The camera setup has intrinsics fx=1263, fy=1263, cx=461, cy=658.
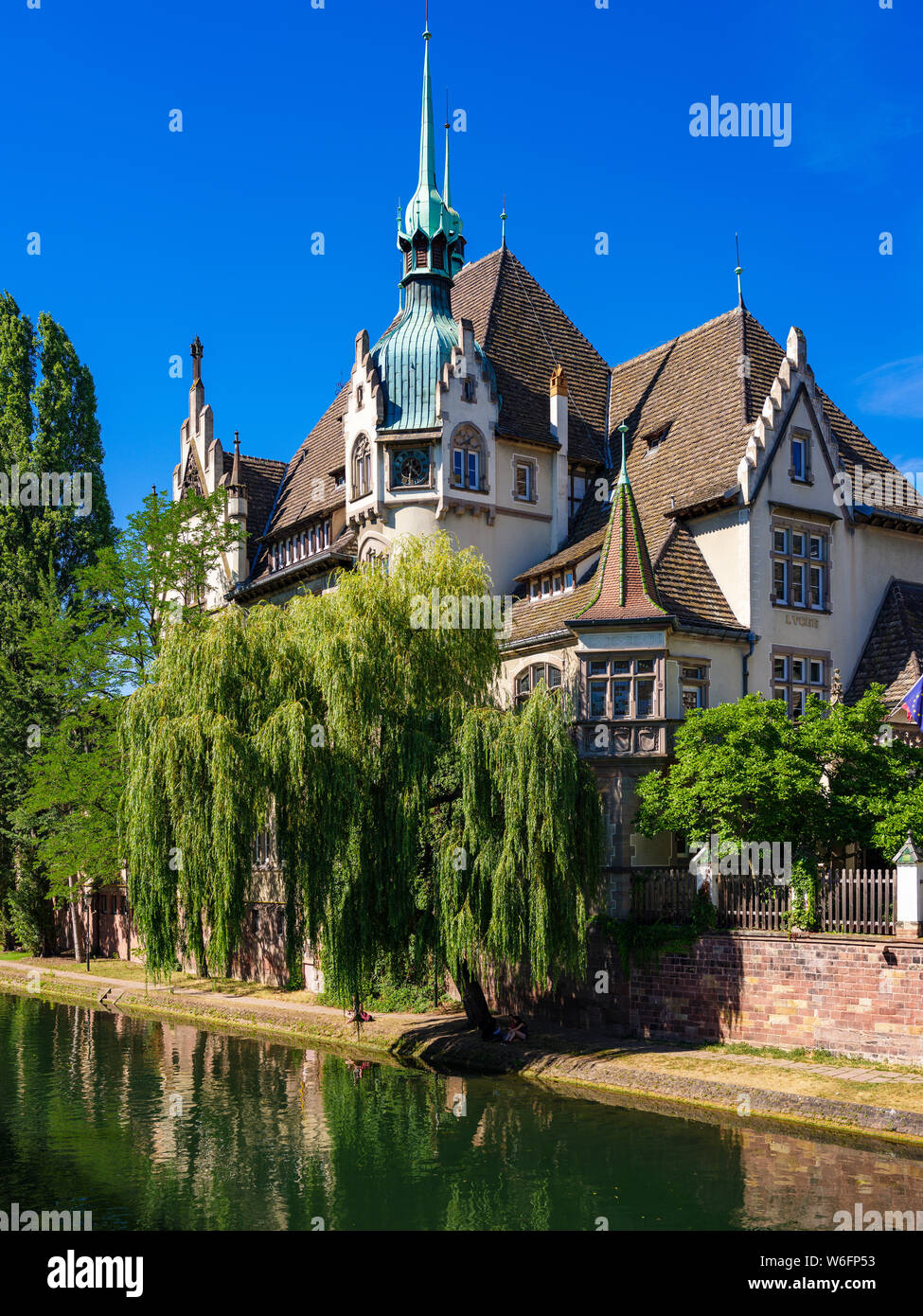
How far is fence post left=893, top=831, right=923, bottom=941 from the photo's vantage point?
22.1 meters

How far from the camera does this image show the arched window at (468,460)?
34688 millimetres

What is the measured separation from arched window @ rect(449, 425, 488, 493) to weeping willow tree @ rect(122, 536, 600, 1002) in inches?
344

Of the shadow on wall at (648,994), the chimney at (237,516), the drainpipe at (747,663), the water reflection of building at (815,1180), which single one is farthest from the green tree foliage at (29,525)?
the water reflection of building at (815,1180)

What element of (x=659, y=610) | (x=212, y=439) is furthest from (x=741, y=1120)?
(x=212, y=439)

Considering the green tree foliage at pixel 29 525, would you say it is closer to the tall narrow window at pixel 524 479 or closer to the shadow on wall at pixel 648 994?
the tall narrow window at pixel 524 479

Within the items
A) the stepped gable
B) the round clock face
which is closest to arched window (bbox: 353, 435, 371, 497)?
the round clock face

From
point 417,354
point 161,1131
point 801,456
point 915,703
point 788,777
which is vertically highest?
point 417,354

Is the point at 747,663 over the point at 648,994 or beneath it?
over

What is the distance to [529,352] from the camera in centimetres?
3981

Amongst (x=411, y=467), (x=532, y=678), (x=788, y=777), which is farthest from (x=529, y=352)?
(x=788, y=777)

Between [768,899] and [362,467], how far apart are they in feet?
56.7

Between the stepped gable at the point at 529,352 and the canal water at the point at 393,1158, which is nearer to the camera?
the canal water at the point at 393,1158

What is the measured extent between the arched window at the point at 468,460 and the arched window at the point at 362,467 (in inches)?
97.0

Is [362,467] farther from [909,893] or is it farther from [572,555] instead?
[909,893]
